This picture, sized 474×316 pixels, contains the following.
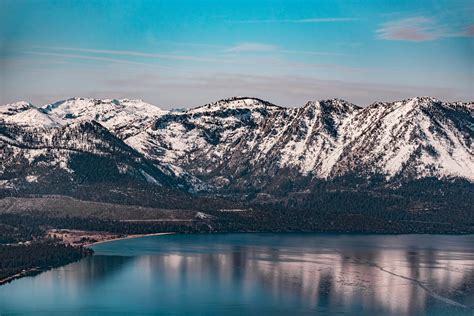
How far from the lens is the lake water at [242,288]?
143 metres

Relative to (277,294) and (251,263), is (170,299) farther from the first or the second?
(251,263)

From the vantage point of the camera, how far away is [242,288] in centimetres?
16362

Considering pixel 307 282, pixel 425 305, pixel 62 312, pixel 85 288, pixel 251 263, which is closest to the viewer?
pixel 62 312

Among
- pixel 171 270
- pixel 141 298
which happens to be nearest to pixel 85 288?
pixel 141 298

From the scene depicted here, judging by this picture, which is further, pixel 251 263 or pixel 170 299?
pixel 251 263

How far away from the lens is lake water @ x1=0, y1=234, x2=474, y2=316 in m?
143

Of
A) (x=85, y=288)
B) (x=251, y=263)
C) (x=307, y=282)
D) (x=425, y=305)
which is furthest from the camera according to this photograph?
(x=251, y=263)

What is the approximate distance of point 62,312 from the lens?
139000 millimetres

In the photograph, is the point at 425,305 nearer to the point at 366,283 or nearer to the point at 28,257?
the point at 366,283

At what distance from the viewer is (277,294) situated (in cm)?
15712

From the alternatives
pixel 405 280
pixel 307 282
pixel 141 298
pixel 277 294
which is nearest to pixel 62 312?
pixel 141 298

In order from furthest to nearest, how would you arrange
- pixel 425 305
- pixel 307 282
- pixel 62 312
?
pixel 307 282 → pixel 425 305 → pixel 62 312

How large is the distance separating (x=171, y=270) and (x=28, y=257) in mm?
24192

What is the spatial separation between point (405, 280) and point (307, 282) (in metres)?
16.8
